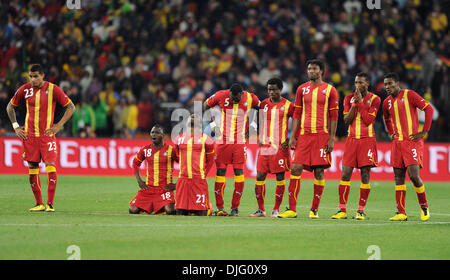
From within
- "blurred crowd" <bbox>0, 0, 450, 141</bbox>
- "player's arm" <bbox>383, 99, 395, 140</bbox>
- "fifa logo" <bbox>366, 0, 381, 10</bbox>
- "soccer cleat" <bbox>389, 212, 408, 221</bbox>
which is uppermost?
"fifa logo" <bbox>366, 0, 381, 10</bbox>

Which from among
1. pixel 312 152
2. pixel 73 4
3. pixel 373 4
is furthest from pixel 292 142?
pixel 73 4

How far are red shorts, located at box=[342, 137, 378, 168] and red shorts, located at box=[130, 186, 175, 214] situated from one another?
116 inches

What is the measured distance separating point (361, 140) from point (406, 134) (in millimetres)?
704

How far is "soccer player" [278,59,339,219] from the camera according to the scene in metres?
12.0

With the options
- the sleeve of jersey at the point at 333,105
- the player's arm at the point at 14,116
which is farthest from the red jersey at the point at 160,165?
the sleeve of jersey at the point at 333,105

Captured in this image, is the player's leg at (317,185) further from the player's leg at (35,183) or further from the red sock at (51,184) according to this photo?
the player's leg at (35,183)

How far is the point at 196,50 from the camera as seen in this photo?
24.6m

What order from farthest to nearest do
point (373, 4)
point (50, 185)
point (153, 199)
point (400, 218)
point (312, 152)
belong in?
point (373, 4)
point (153, 199)
point (50, 185)
point (400, 218)
point (312, 152)

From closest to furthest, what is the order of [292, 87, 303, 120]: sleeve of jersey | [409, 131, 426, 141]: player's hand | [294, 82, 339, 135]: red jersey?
[294, 82, 339, 135]: red jersey, [409, 131, 426, 141]: player's hand, [292, 87, 303, 120]: sleeve of jersey

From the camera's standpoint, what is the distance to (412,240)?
9.63m

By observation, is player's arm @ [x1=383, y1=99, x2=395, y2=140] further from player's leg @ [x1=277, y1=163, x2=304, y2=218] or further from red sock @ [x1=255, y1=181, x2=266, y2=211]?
red sock @ [x1=255, y1=181, x2=266, y2=211]

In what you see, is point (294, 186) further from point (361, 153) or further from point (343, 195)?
point (361, 153)

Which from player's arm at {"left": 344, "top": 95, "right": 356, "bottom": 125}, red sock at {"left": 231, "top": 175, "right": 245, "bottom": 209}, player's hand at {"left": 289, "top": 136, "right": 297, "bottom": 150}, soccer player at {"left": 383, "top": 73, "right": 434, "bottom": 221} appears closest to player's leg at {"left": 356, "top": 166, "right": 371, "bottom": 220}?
soccer player at {"left": 383, "top": 73, "right": 434, "bottom": 221}
